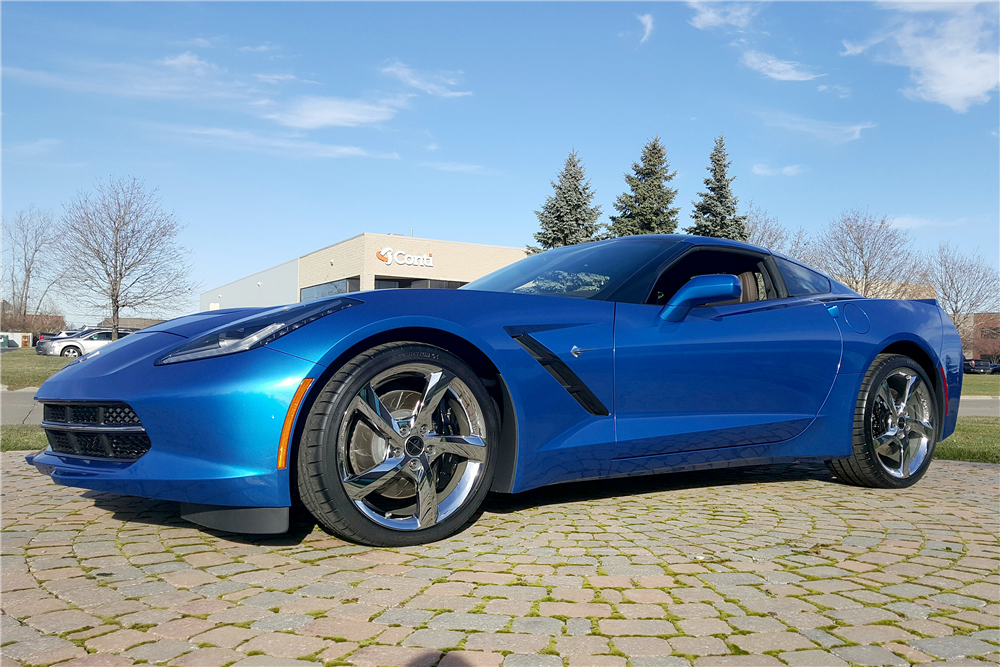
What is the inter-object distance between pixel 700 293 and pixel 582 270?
631mm

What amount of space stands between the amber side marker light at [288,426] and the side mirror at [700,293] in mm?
1742

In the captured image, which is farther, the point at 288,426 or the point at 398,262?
the point at 398,262

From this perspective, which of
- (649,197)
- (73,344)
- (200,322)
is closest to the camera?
(200,322)

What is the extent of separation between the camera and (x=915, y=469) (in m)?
4.47

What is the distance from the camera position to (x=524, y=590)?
2.31 meters

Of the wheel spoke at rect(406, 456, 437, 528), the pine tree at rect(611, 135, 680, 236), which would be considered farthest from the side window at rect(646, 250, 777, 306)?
the pine tree at rect(611, 135, 680, 236)

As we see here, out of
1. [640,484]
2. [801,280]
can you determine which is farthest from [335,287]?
[801,280]

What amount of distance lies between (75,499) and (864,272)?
41142 mm

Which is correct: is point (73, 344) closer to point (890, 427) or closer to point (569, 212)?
point (569, 212)

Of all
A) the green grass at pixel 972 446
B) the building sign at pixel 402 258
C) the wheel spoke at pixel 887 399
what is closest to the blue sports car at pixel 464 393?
the wheel spoke at pixel 887 399

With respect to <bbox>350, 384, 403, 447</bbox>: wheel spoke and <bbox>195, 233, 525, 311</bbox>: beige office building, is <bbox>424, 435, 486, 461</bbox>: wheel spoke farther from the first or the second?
<bbox>195, 233, 525, 311</bbox>: beige office building

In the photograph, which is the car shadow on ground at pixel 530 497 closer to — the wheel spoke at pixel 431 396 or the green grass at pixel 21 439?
the wheel spoke at pixel 431 396

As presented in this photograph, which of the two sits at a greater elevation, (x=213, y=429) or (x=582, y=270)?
(x=582, y=270)

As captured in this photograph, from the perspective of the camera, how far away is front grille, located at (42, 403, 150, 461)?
2600mm
